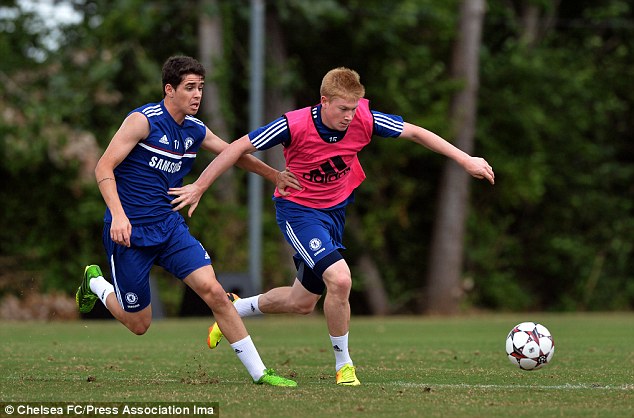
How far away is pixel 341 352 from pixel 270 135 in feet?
5.11

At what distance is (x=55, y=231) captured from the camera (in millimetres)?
21234

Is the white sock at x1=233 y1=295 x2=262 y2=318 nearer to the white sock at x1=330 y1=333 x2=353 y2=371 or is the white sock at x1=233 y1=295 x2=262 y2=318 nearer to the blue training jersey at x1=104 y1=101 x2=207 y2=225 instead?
the white sock at x1=330 y1=333 x2=353 y2=371

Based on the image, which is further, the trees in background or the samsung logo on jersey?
the trees in background

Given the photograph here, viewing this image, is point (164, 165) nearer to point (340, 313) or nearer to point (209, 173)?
point (209, 173)

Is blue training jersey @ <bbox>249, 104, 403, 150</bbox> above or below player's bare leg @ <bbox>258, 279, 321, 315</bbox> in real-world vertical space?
above

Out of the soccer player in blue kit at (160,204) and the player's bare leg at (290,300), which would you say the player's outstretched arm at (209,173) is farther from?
the player's bare leg at (290,300)

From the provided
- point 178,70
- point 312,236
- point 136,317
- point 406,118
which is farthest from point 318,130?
point 406,118

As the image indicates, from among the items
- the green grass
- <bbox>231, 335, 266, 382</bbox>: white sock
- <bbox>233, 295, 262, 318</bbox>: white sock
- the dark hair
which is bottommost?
the green grass

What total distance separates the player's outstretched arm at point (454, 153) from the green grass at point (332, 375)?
1.42m

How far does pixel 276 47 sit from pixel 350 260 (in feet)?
14.8

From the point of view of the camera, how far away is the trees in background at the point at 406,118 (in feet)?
69.2

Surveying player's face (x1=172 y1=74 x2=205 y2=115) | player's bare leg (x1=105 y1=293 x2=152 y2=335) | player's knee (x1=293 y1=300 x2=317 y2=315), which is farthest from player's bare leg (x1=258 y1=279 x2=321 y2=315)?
player's face (x1=172 y1=74 x2=205 y2=115)

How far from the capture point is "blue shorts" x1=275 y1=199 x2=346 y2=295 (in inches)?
306

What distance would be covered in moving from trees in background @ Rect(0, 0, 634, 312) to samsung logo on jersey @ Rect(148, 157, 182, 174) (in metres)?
13.1
